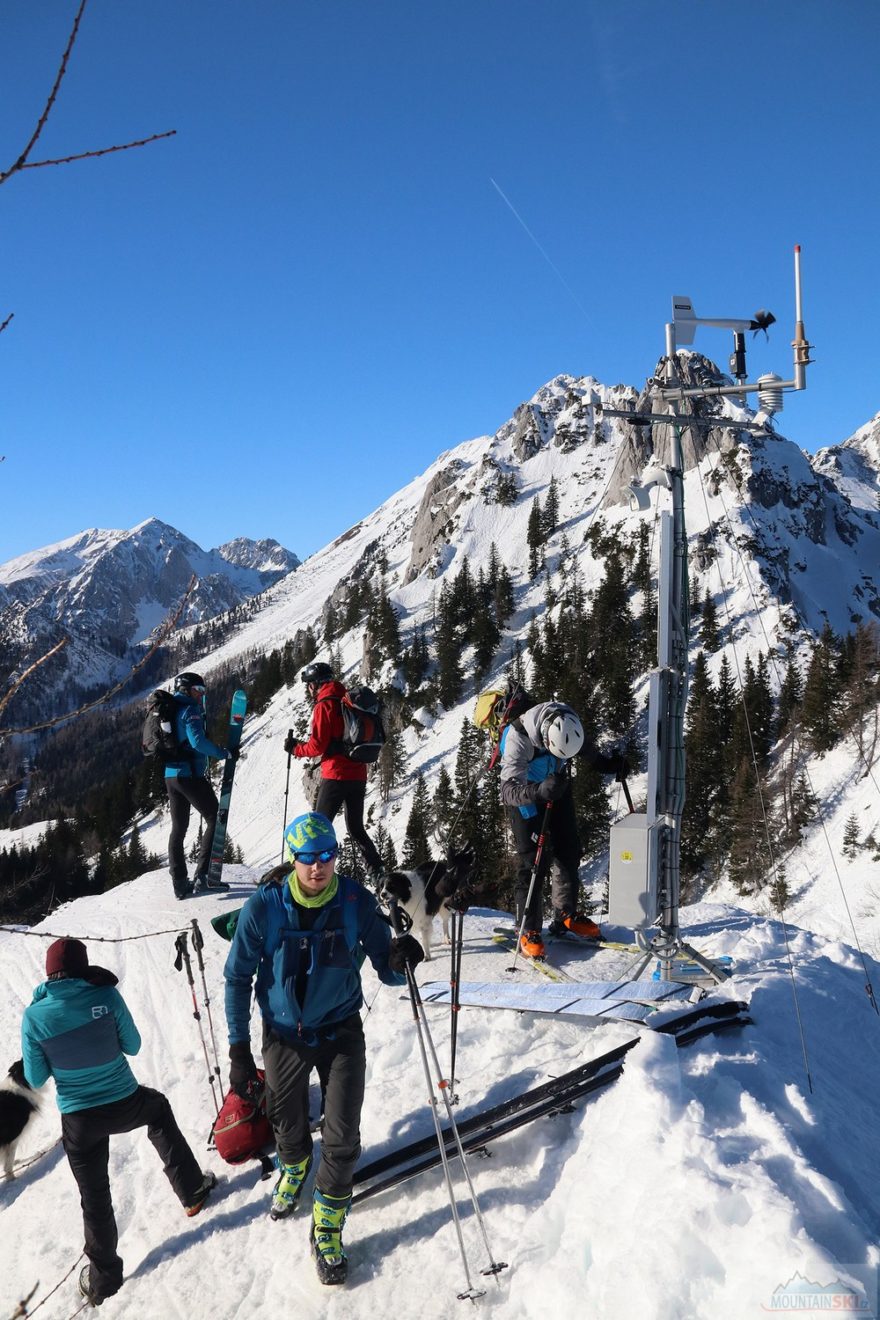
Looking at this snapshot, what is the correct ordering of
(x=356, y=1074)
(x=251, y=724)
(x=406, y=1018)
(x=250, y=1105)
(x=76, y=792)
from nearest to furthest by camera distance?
(x=356, y=1074) < (x=250, y=1105) < (x=406, y=1018) < (x=251, y=724) < (x=76, y=792)

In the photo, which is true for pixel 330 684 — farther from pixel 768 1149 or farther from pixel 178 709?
pixel 768 1149

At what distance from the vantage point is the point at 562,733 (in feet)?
22.2

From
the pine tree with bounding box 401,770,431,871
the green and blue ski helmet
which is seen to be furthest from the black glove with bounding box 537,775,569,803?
the pine tree with bounding box 401,770,431,871

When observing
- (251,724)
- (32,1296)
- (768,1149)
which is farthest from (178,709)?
(251,724)

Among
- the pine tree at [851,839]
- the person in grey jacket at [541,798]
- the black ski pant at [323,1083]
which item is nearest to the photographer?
the black ski pant at [323,1083]

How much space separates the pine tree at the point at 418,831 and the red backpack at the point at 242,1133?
5003 centimetres

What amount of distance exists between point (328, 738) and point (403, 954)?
4.52 meters

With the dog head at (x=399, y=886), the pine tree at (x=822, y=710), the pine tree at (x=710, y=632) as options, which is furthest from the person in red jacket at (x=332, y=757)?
the pine tree at (x=710, y=632)

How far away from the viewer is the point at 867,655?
58.9 m

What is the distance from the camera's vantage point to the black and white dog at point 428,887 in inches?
263

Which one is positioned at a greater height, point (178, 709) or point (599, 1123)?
point (178, 709)

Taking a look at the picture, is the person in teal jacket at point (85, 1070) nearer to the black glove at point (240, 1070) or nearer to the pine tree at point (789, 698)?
the black glove at point (240, 1070)

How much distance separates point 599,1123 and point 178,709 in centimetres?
696

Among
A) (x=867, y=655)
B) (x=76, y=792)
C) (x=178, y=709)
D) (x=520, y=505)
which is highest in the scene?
(x=520, y=505)
